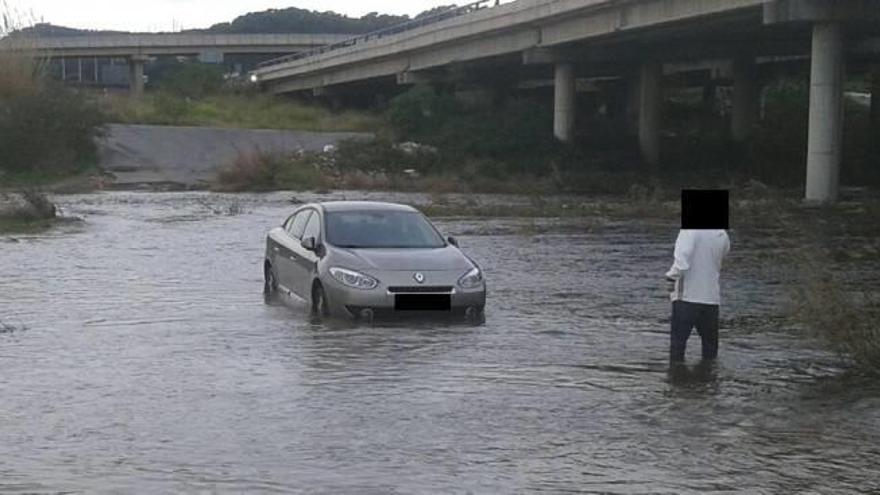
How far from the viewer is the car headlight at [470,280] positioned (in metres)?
15.9

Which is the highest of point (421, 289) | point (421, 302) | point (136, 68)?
point (136, 68)

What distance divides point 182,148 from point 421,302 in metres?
48.5

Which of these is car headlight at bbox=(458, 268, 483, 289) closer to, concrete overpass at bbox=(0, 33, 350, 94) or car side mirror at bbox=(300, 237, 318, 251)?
car side mirror at bbox=(300, 237, 318, 251)

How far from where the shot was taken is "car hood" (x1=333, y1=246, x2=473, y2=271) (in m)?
15.9

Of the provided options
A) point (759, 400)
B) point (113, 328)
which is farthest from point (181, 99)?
point (759, 400)

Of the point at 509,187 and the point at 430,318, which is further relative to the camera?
the point at 509,187

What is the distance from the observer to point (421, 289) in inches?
619

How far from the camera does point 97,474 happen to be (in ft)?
29.2

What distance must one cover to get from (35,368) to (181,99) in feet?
242

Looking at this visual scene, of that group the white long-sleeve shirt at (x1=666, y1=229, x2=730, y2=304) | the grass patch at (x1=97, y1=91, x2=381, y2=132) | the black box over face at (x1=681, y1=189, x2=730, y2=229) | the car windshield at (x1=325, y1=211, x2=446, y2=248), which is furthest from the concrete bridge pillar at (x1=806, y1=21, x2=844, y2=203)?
the grass patch at (x1=97, y1=91, x2=381, y2=132)

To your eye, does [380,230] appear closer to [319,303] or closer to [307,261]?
[307,261]

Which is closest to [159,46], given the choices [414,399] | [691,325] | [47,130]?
[47,130]

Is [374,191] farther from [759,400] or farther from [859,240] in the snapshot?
[759,400]

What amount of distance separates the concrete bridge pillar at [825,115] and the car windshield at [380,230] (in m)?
24.9
